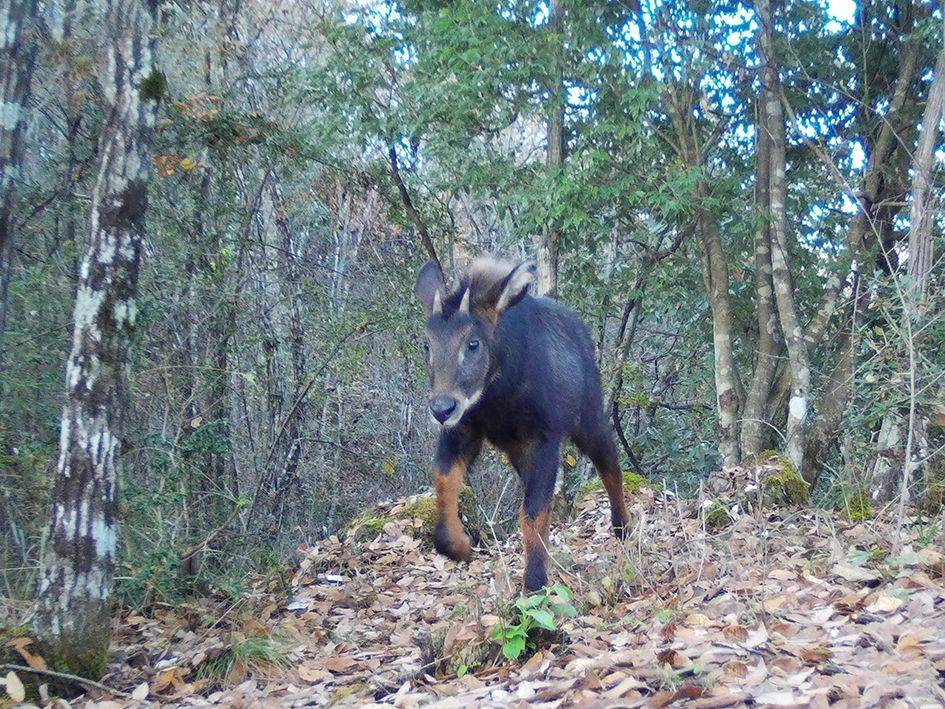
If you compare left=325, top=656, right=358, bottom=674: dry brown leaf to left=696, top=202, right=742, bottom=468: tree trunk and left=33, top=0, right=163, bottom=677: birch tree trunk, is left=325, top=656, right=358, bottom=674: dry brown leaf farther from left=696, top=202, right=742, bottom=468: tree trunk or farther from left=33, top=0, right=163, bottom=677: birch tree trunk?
left=696, top=202, right=742, bottom=468: tree trunk

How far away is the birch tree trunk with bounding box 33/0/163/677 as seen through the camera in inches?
212

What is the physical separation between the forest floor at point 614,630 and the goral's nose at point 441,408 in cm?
99

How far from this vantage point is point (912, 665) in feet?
12.5

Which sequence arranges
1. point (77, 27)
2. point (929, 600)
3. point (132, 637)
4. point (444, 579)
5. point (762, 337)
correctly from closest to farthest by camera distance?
point (929, 600), point (132, 637), point (444, 579), point (77, 27), point (762, 337)

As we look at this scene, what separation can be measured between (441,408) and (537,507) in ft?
3.00

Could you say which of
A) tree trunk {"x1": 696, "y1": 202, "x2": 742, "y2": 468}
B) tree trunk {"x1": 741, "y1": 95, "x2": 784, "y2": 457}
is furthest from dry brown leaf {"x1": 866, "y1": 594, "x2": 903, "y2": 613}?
tree trunk {"x1": 696, "y1": 202, "x2": 742, "y2": 468}

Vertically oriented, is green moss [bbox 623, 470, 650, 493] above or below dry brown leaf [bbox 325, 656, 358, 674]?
above

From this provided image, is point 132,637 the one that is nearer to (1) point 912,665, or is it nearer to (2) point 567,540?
(2) point 567,540

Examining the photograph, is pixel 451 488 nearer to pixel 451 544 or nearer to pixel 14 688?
pixel 451 544

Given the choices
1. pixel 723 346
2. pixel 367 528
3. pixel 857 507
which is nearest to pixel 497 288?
pixel 367 528

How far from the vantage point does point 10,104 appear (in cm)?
556

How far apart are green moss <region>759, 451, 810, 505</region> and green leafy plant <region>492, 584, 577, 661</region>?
357 centimetres

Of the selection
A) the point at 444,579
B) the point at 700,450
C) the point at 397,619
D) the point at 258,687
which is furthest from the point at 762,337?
the point at 258,687

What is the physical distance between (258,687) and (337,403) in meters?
6.81
